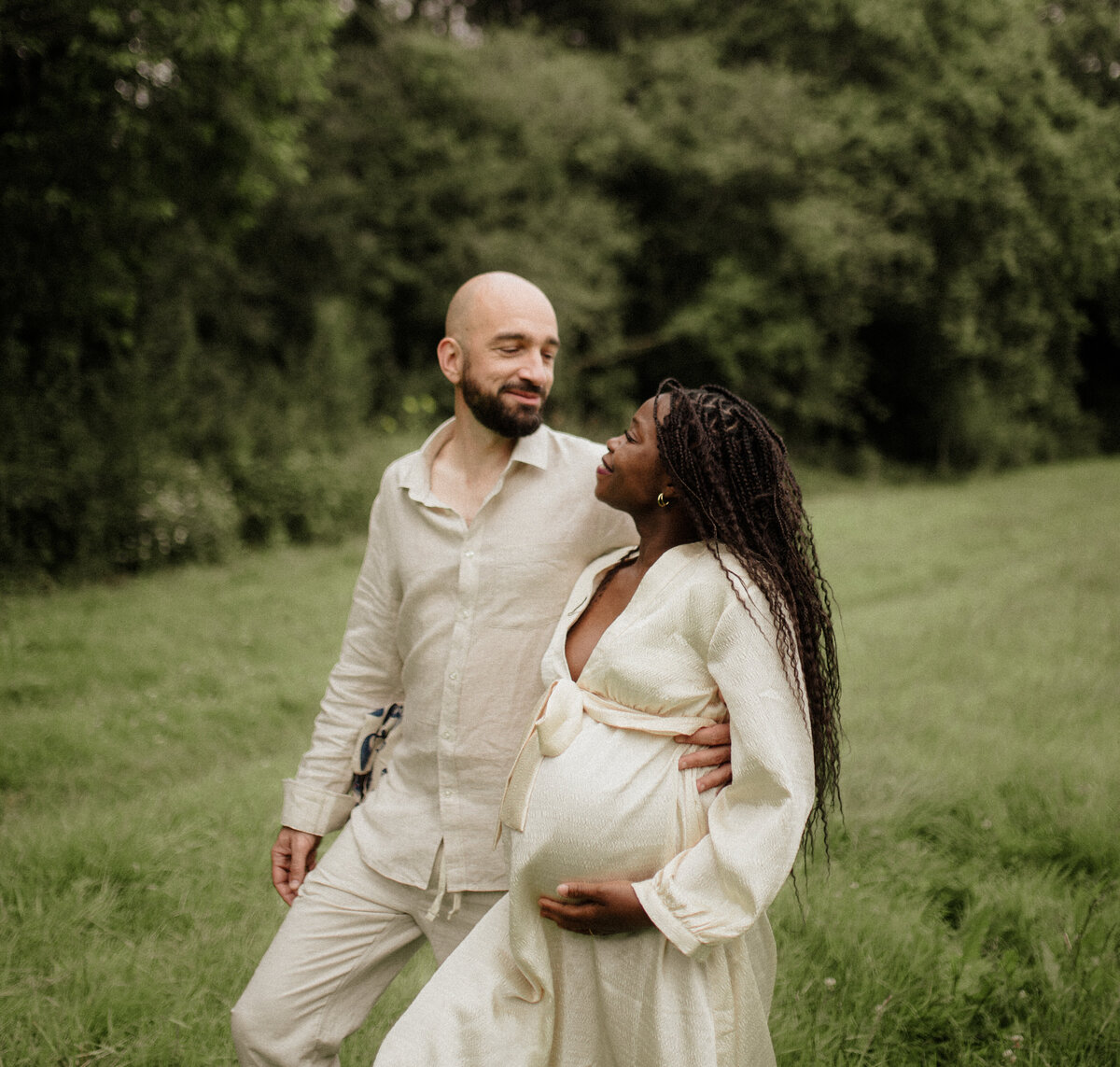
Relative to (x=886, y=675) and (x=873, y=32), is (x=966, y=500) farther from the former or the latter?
(x=886, y=675)

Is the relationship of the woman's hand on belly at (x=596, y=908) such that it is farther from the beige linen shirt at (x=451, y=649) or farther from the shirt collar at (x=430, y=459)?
the shirt collar at (x=430, y=459)

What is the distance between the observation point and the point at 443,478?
Result: 8.98 feet

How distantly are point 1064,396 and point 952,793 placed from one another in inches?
911

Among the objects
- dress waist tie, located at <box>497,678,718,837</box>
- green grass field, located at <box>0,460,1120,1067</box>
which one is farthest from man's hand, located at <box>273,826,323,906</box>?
dress waist tie, located at <box>497,678,718,837</box>

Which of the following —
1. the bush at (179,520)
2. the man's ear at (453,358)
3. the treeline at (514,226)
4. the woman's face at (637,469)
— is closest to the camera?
the woman's face at (637,469)

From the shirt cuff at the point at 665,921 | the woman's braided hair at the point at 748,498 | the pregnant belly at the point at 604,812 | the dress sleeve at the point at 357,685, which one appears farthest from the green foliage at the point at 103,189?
the shirt cuff at the point at 665,921

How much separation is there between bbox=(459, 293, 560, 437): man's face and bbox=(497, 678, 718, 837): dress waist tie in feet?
2.83

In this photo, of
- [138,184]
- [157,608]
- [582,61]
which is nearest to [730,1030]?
[157,608]

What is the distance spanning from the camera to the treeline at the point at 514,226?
1004cm

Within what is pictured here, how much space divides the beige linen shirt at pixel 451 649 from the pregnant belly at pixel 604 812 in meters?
0.49

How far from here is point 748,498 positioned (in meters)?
2.06

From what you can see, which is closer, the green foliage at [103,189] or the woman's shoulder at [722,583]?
the woman's shoulder at [722,583]

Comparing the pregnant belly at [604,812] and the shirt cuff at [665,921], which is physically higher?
the pregnant belly at [604,812]

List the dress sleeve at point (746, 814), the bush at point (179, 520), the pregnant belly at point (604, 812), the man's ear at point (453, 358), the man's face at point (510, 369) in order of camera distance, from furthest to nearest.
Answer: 1. the bush at point (179, 520)
2. the man's ear at point (453, 358)
3. the man's face at point (510, 369)
4. the pregnant belly at point (604, 812)
5. the dress sleeve at point (746, 814)
